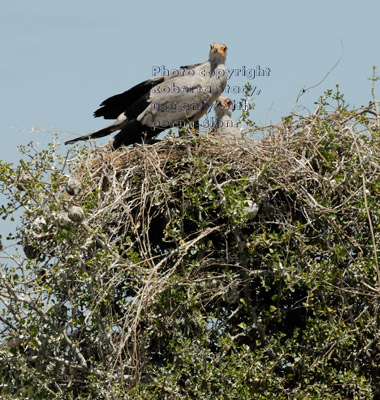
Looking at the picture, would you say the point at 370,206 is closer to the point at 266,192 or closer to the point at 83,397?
the point at 266,192

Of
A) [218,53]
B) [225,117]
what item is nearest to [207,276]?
[225,117]

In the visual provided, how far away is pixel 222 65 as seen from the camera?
1041cm

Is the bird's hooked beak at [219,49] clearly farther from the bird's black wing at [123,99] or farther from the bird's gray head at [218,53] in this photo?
the bird's black wing at [123,99]

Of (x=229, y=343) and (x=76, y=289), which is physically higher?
(x=76, y=289)

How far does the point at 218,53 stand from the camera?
10.4 metres

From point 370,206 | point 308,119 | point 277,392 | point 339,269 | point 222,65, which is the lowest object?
point 277,392

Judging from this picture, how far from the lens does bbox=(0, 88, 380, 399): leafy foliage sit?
766 centimetres

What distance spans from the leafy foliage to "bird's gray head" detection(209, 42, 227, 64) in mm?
1969

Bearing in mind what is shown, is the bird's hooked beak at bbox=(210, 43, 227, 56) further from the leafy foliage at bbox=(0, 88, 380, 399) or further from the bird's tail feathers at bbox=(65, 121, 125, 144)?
the leafy foliage at bbox=(0, 88, 380, 399)

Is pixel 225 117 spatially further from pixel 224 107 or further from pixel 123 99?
pixel 123 99

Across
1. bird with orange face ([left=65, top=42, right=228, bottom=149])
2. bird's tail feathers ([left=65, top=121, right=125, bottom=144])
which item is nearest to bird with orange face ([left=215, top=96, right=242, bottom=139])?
bird with orange face ([left=65, top=42, right=228, bottom=149])

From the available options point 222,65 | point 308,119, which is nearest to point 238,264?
point 308,119

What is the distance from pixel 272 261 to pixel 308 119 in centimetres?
159

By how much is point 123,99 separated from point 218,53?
3.75ft
